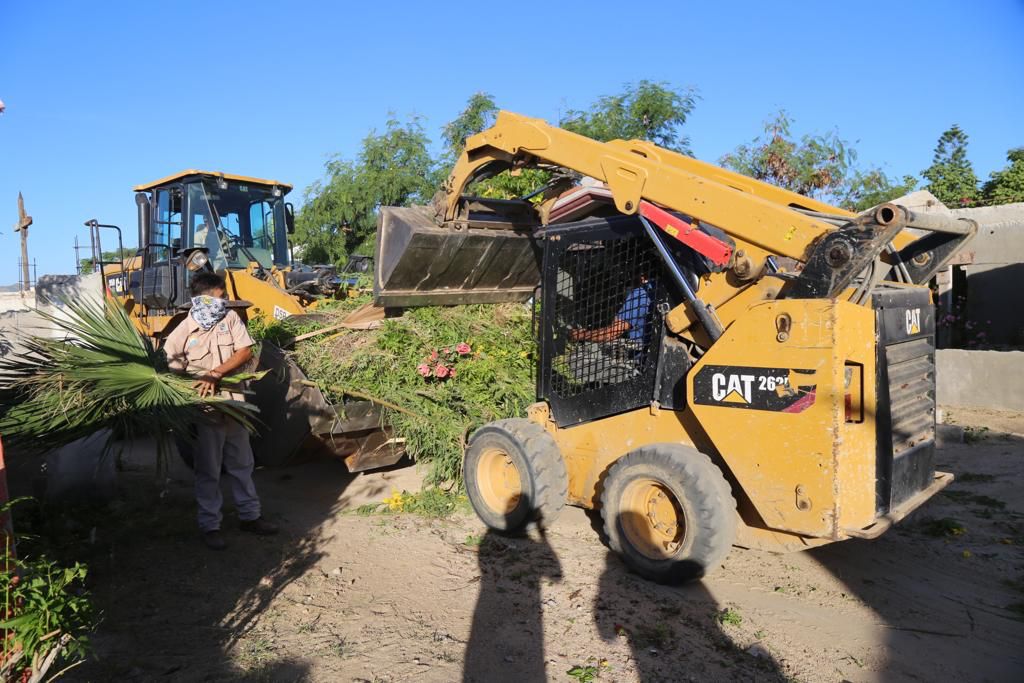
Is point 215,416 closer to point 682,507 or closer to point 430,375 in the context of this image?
point 430,375

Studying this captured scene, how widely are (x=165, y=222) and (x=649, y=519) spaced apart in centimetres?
657

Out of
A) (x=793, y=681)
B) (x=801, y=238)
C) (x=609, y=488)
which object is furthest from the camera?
(x=609, y=488)

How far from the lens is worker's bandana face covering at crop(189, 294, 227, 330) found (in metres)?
4.76

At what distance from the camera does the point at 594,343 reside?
193 inches

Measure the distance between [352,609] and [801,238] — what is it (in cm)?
312

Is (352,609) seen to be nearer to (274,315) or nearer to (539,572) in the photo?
(539,572)

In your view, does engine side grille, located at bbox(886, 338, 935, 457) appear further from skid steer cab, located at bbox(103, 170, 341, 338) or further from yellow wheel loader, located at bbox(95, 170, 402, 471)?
skid steer cab, located at bbox(103, 170, 341, 338)

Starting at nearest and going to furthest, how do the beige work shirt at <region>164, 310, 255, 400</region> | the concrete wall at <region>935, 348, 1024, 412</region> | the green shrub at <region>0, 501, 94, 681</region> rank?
the green shrub at <region>0, 501, 94, 681</region> → the beige work shirt at <region>164, 310, 255, 400</region> → the concrete wall at <region>935, 348, 1024, 412</region>

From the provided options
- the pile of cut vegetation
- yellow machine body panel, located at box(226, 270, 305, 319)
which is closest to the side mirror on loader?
yellow machine body panel, located at box(226, 270, 305, 319)

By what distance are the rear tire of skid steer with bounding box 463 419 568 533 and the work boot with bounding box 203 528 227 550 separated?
1.72 metres

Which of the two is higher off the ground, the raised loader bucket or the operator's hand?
the operator's hand

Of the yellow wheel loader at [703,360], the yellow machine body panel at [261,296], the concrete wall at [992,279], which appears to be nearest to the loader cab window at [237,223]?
the yellow machine body panel at [261,296]

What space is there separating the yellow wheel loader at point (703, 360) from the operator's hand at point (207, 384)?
1.63 metres

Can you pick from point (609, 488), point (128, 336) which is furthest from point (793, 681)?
point (128, 336)
